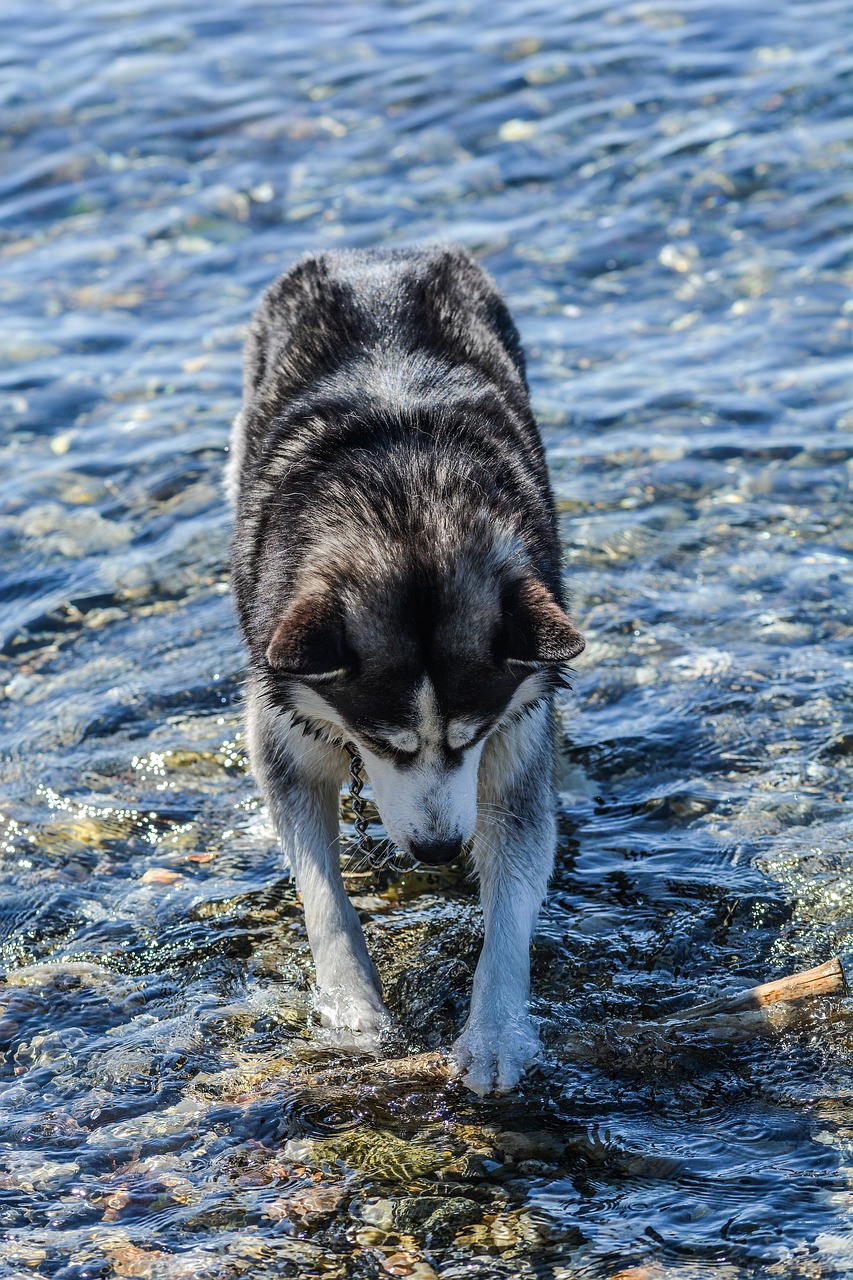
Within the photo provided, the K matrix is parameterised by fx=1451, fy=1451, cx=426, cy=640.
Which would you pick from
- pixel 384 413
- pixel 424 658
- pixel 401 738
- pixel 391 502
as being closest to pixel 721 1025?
pixel 401 738

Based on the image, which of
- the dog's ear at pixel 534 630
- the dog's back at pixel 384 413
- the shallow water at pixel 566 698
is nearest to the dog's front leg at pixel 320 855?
the shallow water at pixel 566 698

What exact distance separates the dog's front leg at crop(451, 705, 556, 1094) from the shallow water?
0.46 ft

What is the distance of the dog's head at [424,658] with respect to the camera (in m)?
4.60

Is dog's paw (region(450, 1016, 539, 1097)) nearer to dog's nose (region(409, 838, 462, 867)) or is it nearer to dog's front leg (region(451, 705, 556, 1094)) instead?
dog's front leg (region(451, 705, 556, 1094))

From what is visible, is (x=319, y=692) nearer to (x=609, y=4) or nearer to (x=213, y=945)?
(x=213, y=945)

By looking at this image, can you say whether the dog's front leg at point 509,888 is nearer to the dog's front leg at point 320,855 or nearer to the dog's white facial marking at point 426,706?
the dog's front leg at point 320,855

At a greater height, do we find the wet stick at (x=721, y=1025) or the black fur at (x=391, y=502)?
the black fur at (x=391, y=502)

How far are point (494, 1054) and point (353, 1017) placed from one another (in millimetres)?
565

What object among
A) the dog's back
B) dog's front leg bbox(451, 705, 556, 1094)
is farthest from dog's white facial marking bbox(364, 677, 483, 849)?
dog's front leg bbox(451, 705, 556, 1094)

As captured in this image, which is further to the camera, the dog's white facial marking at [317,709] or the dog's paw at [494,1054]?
the dog's white facial marking at [317,709]

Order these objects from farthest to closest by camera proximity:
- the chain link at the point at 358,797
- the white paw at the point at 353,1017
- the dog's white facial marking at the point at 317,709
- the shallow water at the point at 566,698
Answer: the chain link at the point at 358,797
the white paw at the point at 353,1017
the dog's white facial marking at the point at 317,709
the shallow water at the point at 566,698

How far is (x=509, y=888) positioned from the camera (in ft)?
17.9

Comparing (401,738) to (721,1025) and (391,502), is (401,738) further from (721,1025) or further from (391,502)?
(721,1025)

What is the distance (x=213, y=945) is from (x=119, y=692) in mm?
2076
